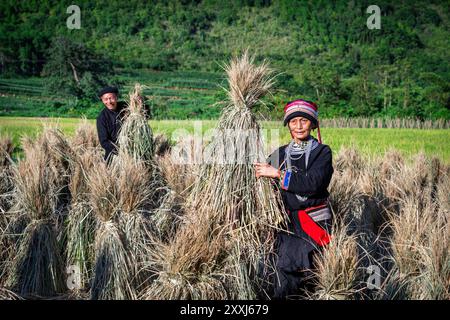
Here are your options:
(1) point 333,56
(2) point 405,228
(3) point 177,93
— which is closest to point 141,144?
(2) point 405,228

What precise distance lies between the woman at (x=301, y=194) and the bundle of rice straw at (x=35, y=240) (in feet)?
5.28

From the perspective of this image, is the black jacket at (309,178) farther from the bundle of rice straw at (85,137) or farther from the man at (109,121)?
the bundle of rice straw at (85,137)

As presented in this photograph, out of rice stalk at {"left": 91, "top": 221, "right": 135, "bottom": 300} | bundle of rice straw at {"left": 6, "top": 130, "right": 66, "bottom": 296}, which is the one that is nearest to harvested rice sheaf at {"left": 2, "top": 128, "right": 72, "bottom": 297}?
bundle of rice straw at {"left": 6, "top": 130, "right": 66, "bottom": 296}

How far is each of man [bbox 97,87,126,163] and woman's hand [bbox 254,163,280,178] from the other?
8.76 ft

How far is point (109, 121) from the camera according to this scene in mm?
5820

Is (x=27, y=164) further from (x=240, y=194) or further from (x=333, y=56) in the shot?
(x=333, y=56)

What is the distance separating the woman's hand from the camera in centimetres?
326

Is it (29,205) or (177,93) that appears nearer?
(29,205)

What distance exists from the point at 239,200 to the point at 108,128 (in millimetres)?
2752

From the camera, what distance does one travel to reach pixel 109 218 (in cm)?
374

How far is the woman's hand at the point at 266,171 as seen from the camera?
3264 mm

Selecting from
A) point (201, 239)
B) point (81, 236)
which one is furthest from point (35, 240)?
point (201, 239)

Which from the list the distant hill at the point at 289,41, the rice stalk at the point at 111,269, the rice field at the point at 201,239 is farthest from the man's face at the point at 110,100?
the distant hill at the point at 289,41

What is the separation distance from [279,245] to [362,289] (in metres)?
0.58
